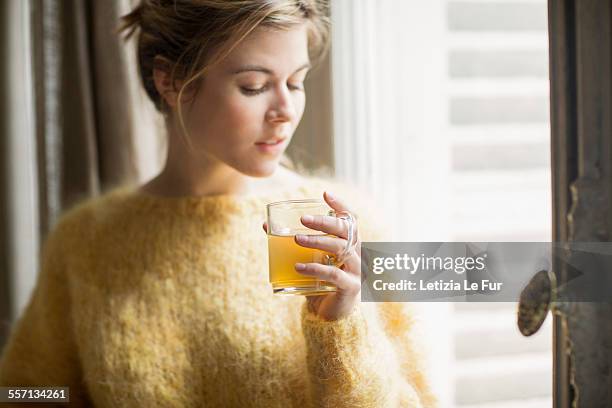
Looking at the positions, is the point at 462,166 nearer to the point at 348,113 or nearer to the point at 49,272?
the point at 348,113

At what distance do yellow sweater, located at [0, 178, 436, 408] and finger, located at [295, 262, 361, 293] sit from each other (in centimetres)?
3

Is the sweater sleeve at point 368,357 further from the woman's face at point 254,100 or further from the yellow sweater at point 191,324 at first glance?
the woman's face at point 254,100

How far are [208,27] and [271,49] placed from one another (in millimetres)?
76

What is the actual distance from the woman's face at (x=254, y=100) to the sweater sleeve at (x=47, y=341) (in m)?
0.28

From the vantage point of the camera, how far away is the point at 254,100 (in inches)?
27.6

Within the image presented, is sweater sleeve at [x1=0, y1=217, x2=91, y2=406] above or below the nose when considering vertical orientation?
below

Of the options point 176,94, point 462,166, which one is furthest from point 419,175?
point 176,94

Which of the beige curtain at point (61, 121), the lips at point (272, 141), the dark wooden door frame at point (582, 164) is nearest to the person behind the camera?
the dark wooden door frame at point (582, 164)

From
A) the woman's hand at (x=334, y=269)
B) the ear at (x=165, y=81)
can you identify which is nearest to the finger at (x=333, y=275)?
the woman's hand at (x=334, y=269)

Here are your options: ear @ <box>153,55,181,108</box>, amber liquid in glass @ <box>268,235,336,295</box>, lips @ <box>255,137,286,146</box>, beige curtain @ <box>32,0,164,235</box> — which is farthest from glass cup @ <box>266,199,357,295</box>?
beige curtain @ <box>32,0,164,235</box>

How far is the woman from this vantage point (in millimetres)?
686

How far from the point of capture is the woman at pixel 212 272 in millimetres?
686

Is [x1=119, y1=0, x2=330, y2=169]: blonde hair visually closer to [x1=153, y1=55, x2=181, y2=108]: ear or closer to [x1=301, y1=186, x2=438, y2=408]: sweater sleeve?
[x1=153, y1=55, x2=181, y2=108]: ear

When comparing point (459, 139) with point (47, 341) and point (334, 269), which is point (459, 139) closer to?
point (334, 269)
